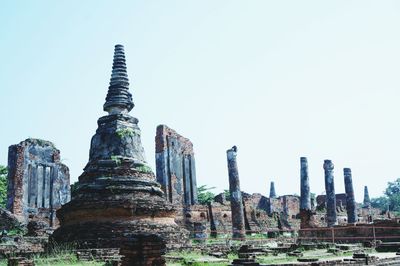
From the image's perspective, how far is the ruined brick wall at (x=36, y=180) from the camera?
72.2 ft

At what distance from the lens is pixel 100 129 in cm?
1448

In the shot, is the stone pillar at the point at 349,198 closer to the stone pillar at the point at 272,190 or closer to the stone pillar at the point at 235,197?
the stone pillar at the point at 235,197

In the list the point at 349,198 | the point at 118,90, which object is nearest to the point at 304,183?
the point at 349,198

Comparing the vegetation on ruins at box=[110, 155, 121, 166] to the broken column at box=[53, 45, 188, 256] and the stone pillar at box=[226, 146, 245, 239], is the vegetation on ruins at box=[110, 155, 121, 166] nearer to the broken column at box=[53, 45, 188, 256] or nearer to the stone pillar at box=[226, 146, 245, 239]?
the broken column at box=[53, 45, 188, 256]

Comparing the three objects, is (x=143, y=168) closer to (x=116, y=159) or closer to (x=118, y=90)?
(x=116, y=159)

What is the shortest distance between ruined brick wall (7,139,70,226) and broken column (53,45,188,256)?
880cm

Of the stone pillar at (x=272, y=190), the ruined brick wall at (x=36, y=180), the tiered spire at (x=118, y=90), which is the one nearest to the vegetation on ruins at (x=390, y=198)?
the stone pillar at (x=272, y=190)

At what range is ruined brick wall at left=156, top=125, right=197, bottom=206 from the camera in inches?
996

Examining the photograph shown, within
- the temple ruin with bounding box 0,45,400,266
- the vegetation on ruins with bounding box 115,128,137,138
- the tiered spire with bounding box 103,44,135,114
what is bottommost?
the temple ruin with bounding box 0,45,400,266

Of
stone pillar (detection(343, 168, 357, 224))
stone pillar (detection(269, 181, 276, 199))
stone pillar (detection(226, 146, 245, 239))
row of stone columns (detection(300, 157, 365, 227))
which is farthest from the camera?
stone pillar (detection(269, 181, 276, 199))

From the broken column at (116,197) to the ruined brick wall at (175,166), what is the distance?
34.6 ft

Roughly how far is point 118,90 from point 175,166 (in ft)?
38.0

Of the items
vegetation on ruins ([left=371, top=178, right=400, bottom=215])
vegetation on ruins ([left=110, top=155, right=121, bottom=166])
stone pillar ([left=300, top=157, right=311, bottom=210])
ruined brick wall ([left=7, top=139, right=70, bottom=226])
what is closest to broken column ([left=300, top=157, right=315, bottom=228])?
stone pillar ([left=300, top=157, right=311, bottom=210])

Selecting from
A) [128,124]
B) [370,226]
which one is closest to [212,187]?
[370,226]
